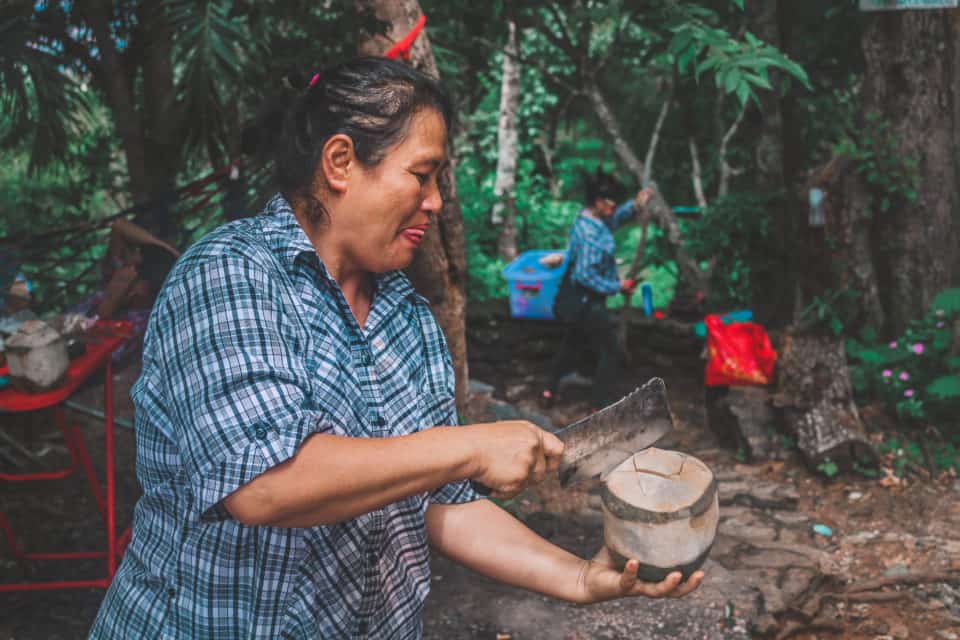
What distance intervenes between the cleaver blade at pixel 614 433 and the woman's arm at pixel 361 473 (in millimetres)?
242

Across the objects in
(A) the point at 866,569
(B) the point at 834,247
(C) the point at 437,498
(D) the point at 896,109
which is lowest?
(A) the point at 866,569

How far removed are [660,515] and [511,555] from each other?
0.31m

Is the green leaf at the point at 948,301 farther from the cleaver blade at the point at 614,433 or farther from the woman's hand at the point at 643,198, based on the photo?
the cleaver blade at the point at 614,433

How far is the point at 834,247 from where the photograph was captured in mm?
5066

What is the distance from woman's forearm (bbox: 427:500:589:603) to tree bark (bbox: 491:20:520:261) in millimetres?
6515

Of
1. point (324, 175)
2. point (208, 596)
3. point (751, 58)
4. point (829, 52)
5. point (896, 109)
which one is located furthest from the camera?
point (829, 52)

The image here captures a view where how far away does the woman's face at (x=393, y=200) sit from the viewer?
4.31ft

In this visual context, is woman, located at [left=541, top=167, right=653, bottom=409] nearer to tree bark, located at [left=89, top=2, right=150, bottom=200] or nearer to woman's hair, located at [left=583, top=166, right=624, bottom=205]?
woman's hair, located at [left=583, top=166, right=624, bottom=205]

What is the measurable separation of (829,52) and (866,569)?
12.1 ft

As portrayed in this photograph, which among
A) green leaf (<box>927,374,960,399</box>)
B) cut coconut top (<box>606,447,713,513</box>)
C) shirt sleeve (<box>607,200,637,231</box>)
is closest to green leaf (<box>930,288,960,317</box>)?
green leaf (<box>927,374,960,399</box>)

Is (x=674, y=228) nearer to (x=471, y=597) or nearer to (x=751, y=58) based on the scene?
(x=751, y=58)

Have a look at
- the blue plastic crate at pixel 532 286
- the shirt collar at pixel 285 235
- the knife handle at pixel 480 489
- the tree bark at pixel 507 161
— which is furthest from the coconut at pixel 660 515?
the tree bark at pixel 507 161

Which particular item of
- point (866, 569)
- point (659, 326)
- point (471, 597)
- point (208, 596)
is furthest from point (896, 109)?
point (208, 596)

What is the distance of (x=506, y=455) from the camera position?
1.22m
